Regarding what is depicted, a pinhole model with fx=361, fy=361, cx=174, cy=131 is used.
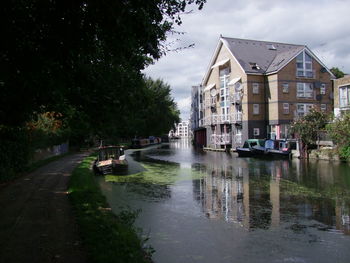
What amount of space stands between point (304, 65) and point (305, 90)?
3163mm

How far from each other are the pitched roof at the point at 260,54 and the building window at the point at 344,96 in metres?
9.66

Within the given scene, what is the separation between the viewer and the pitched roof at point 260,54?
4612 cm

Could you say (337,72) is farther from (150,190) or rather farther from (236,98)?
(150,190)

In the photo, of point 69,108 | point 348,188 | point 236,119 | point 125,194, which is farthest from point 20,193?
point 236,119

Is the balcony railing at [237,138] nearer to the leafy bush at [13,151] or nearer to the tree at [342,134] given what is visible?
the tree at [342,134]

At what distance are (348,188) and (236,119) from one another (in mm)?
31910

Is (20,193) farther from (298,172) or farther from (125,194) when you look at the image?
(298,172)

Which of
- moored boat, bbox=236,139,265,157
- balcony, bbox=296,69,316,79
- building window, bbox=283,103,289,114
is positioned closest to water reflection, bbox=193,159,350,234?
moored boat, bbox=236,139,265,157

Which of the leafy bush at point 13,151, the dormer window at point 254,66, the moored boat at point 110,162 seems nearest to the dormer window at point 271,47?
the dormer window at point 254,66

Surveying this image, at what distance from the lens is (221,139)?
51.9 m

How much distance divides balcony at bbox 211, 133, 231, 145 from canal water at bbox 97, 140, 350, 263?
93.4ft

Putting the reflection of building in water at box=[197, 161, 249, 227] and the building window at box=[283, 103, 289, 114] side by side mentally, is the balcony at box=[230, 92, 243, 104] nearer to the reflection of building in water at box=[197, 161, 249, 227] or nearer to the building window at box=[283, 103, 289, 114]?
the building window at box=[283, 103, 289, 114]

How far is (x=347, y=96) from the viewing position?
35.5m

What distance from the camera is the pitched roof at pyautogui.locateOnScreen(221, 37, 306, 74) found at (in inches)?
1816
